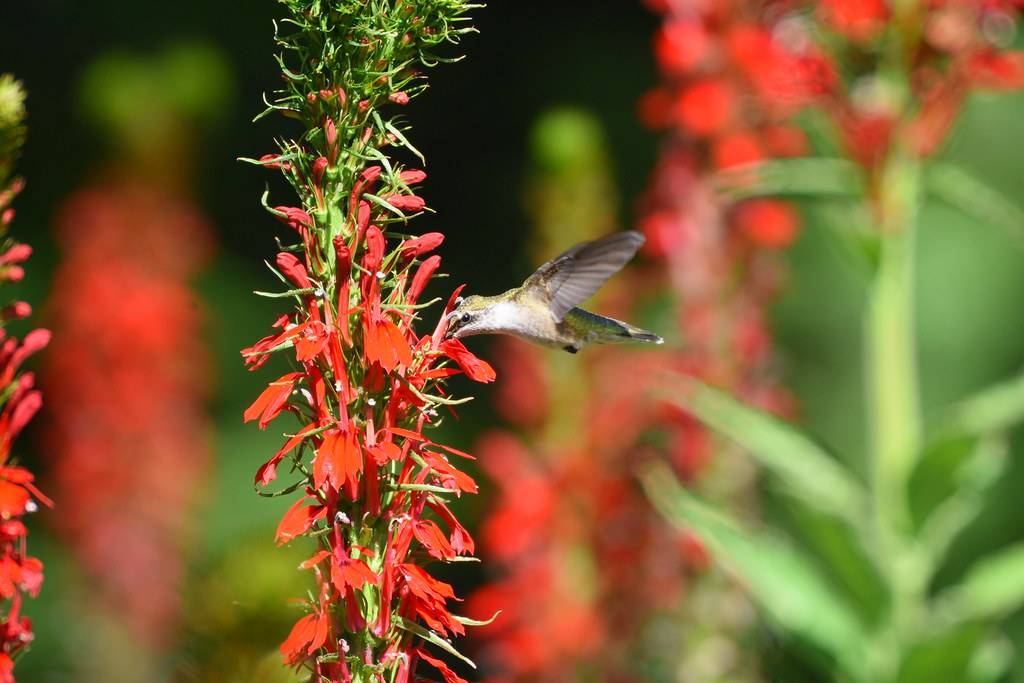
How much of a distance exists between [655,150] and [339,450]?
4.23 metres

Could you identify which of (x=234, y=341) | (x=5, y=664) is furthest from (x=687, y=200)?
(x=234, y=341)

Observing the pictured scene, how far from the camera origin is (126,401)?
10.2 feet

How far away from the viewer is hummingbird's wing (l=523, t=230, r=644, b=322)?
4.69 feet

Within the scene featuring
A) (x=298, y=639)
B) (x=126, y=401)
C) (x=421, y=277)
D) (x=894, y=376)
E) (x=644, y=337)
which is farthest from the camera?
(x=126, y=401)

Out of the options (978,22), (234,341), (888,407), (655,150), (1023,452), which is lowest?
(234,341)

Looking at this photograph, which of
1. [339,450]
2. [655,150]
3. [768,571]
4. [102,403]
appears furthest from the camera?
[655,150]

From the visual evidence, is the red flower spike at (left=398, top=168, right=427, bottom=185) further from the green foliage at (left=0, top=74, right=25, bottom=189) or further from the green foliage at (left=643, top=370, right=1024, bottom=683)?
the green foliage at (left=643, top=370, right=1024, bottom=683)

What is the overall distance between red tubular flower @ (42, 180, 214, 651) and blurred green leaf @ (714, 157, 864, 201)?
1.67 metres

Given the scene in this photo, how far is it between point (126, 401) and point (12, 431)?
2.17 meters

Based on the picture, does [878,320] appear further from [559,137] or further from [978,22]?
[559,137]

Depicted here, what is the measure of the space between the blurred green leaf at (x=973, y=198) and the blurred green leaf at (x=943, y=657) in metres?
0.52

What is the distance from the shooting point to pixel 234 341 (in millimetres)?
5145

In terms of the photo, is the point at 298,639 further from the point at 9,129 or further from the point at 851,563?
the point at 851,563

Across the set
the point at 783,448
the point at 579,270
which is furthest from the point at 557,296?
the point at 783,448
